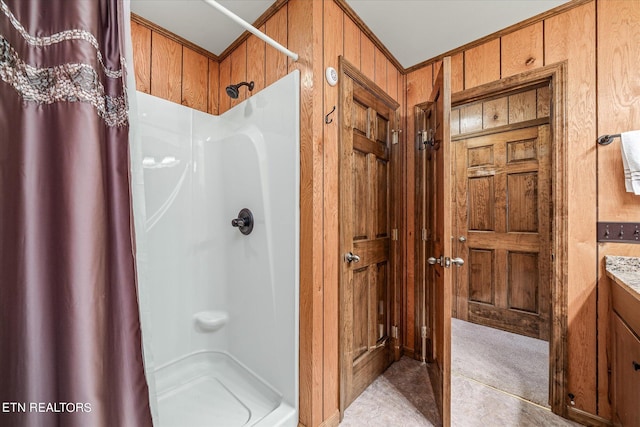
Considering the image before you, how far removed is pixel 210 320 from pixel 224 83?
1818mm

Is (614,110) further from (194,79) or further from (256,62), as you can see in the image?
(194,79)

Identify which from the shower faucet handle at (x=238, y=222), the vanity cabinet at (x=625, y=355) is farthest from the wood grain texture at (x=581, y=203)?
the shower faucet handle at (x=238, y=222)

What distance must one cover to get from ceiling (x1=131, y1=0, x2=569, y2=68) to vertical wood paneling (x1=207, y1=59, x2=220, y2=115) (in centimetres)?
18

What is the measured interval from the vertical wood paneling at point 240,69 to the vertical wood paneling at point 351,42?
72 centimetres

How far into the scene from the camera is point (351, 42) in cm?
161

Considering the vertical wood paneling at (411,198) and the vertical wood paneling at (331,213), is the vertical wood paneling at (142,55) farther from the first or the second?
the vertical wood paneling at (411,198)

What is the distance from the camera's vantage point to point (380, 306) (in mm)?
1933

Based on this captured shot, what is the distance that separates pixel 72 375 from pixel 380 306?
5.62 feet

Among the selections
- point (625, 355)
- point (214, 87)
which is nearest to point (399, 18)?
point (214, 87)

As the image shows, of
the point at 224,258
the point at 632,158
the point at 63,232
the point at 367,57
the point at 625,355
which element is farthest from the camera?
the point at 224,258

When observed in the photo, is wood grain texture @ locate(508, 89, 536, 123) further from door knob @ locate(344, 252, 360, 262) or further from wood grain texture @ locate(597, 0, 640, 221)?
door knob @ locate(344, 252, 360, 262)

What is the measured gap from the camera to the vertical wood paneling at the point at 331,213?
4.68 ft

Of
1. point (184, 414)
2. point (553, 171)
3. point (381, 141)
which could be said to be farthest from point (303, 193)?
point (553, 171)

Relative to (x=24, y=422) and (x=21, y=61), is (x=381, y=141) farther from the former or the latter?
(x=24, y=422)
